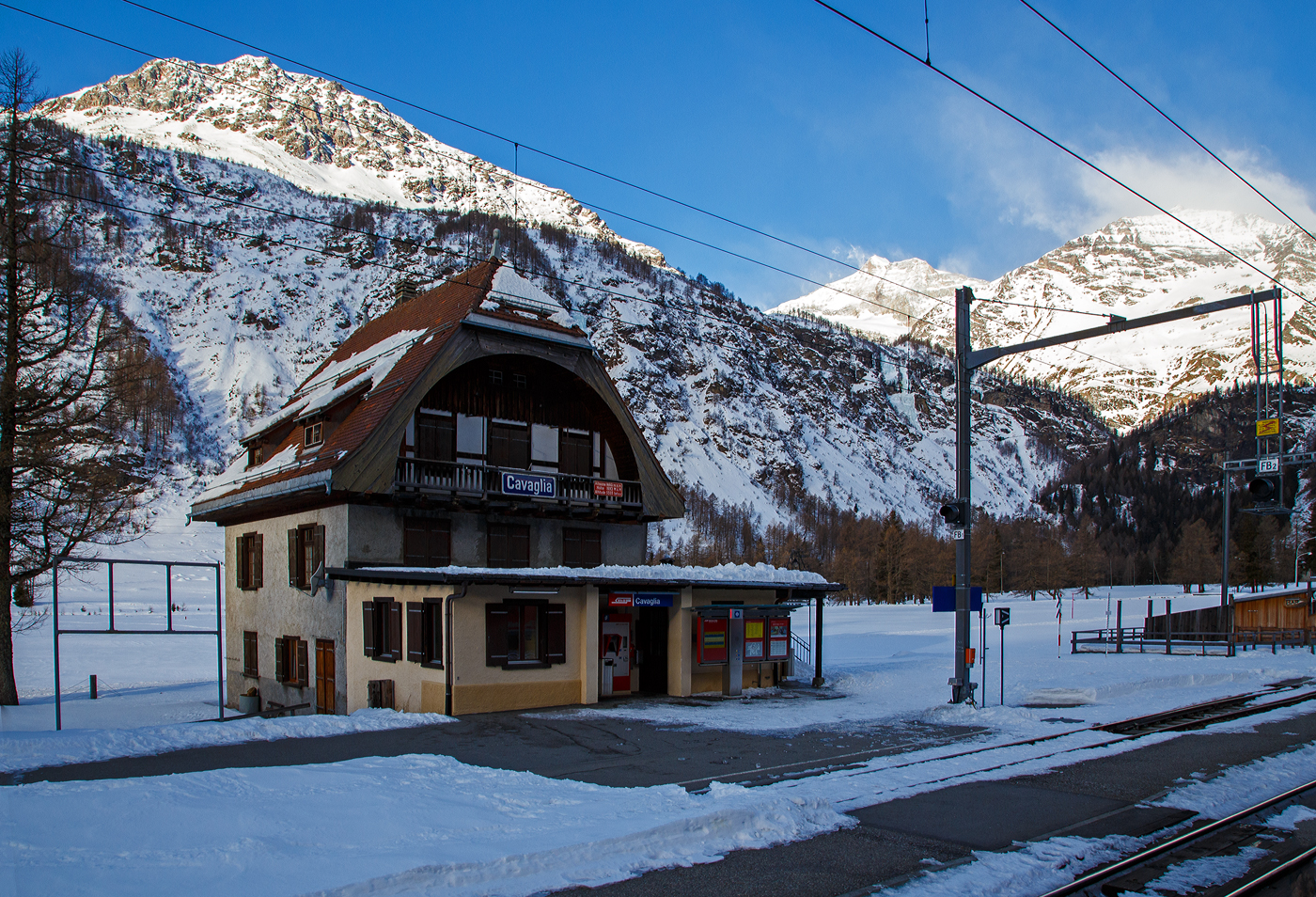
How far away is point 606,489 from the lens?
93.9ft

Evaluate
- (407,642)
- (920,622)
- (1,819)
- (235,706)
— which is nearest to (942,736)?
(407,642)

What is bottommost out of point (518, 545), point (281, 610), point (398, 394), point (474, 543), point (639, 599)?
point (281, 610)

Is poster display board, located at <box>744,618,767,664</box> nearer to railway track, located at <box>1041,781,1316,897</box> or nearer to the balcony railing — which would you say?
the balcony railing

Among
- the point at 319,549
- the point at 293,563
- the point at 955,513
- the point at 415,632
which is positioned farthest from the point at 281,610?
the point at 955,513

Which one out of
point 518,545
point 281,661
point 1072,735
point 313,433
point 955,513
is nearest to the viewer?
point 1072,735

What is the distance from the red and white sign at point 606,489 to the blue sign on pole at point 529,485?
174cm

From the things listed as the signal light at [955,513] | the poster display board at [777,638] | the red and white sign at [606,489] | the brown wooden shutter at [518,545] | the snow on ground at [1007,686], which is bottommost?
the snow on ground at [1007,686]

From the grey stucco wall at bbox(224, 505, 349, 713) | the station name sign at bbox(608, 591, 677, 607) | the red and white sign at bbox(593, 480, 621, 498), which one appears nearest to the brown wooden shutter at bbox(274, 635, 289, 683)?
the grey stucco wall at bbox(224, 505, 349, 713)

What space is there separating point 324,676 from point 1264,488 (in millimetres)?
22581

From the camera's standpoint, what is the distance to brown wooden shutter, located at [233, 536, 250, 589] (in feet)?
103

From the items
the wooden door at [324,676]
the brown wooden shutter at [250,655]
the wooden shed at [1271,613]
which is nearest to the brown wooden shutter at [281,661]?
the brown wooden shutter at [250,655]

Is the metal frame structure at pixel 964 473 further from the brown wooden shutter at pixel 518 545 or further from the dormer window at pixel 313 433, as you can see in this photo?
the dormer window at pixel 313 433

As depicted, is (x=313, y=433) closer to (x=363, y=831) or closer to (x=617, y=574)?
(x=617, y=574)

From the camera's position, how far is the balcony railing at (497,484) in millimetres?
24875
